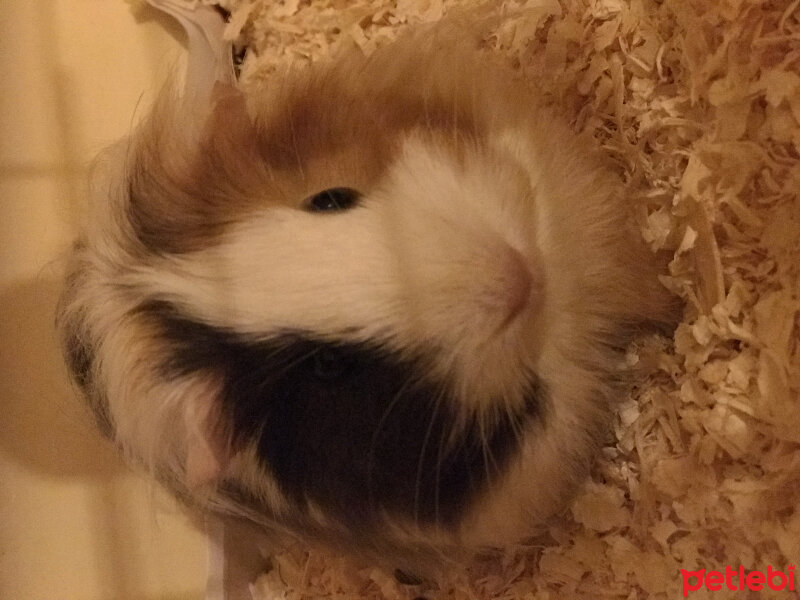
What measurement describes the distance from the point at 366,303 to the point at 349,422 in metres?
0.15

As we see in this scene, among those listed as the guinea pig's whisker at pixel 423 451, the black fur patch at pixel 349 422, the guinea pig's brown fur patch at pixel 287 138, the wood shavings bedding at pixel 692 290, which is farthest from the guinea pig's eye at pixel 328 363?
the wood shavings bedding at pixel 692 290

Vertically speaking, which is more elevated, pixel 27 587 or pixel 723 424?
pixel 723 424

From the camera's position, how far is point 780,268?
110 cm

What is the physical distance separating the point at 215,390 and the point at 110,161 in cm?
51

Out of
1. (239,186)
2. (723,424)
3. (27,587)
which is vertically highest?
(239,186)

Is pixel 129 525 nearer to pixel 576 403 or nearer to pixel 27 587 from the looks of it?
pixel 27 587

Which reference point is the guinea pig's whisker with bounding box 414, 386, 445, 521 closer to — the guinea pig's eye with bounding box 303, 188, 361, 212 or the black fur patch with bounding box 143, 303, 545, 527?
the black fur patch with bounding box 143, 303, 545, 527

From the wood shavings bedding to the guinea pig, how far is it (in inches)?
3.1

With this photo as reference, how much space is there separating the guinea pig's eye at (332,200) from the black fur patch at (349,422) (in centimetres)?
17

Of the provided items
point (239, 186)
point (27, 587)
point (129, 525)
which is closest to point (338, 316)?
point (239, 186)

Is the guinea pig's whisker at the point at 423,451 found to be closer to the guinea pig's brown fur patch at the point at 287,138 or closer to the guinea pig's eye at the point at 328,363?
the guinea pig's eye at the point at 328,363

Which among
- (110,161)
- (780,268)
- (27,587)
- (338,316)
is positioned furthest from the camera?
(27,587)

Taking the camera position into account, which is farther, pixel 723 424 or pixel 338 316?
pixel 723 424

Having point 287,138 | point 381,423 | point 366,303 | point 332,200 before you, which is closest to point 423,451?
point 381,423
